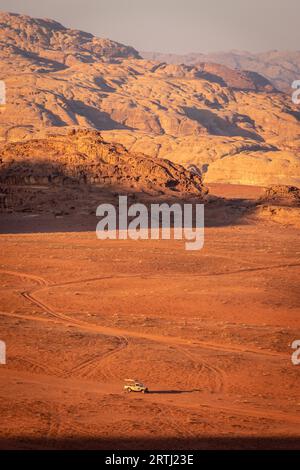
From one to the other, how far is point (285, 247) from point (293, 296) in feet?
32.9

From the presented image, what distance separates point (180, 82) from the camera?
4304 inches

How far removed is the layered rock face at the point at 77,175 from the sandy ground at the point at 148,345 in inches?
296

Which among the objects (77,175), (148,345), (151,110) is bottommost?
(148,345)

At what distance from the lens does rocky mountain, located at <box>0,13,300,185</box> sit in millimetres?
67312

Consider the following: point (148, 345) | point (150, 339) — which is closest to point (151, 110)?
point (150, 339)

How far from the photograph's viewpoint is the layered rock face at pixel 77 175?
36406 mm

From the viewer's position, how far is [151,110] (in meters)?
94.3

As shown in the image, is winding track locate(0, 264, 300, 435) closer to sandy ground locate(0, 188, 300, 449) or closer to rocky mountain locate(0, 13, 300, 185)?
sandy ground locate(0, 188, 300, 449)

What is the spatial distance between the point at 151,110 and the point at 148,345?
267 ft

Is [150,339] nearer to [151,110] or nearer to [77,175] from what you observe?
[77,175]

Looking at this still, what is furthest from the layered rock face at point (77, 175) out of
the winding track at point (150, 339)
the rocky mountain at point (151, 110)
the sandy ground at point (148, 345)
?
the rocky mountain at point (151, 110)

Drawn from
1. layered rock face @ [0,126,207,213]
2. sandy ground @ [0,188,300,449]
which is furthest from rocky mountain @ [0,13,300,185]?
sandy ground @ [0,188,300,449]
